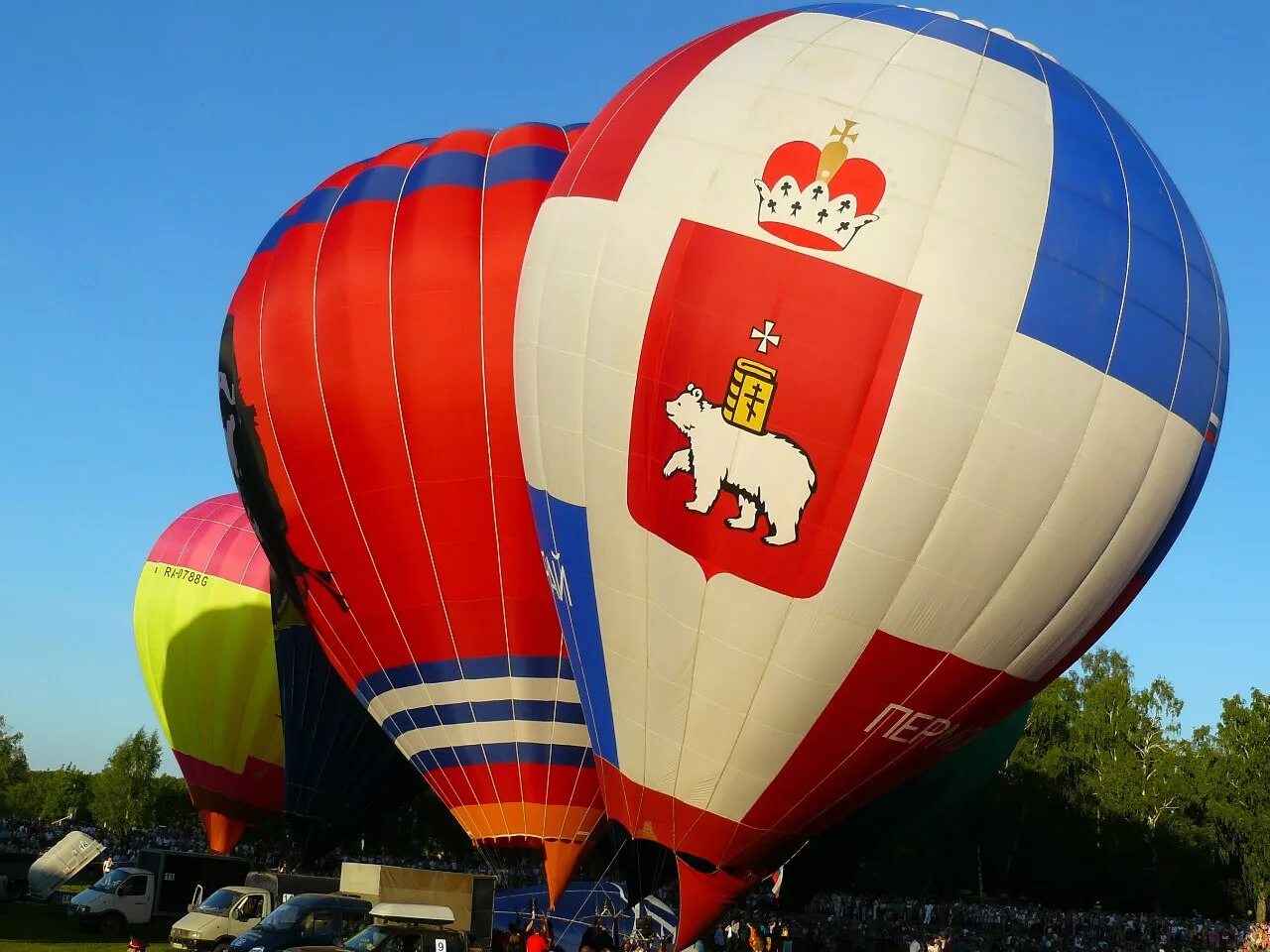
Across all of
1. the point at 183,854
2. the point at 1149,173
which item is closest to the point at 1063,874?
the point at 183,854

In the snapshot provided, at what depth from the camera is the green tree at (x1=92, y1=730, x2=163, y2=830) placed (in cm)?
6619

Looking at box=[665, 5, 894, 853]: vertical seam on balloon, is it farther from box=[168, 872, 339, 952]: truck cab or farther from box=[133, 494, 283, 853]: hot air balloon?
box=[133, 494, 283, 853]: hot air balloon

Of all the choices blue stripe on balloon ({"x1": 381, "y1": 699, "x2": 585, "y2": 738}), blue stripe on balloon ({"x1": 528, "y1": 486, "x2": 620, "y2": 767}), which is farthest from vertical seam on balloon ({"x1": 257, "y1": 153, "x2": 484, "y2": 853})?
blue stripe on balloon ({"x1": 528, "y1": 486, "x2": 620, "y2": 767})

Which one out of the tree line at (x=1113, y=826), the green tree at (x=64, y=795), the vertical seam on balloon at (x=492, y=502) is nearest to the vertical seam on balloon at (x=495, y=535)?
the vertical seam on balloon at (x=492, y=502)

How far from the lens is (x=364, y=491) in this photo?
52.3 feet

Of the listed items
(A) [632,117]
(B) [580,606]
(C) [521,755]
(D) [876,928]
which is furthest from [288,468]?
(D) [876,928]

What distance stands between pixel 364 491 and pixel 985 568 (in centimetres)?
796

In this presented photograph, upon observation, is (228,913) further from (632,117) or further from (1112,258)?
(1112,258)

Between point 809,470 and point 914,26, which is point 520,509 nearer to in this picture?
point 809,470

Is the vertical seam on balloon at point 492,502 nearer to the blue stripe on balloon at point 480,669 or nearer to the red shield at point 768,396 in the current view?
the blue stripe on balloon at point 480,669

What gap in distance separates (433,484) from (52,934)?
787 cm

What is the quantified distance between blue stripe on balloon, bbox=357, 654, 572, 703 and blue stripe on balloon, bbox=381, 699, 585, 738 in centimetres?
33

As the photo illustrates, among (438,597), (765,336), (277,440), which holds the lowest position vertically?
(438,597)

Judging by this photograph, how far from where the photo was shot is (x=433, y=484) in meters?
15.6
